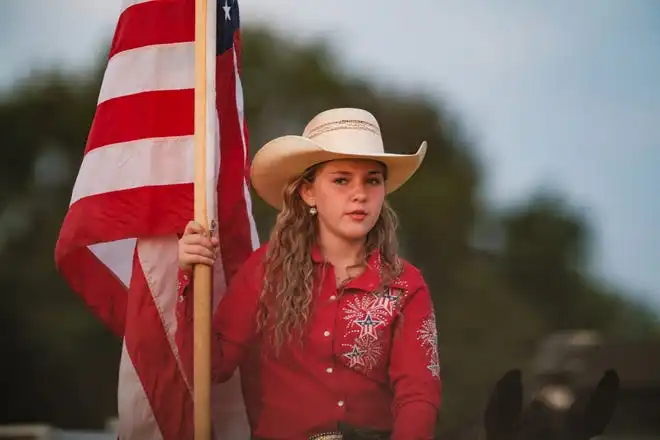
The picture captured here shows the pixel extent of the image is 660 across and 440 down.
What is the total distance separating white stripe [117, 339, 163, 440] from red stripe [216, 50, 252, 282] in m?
0.28

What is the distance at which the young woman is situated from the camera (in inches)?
87.0

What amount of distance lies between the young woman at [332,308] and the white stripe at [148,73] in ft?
0.83

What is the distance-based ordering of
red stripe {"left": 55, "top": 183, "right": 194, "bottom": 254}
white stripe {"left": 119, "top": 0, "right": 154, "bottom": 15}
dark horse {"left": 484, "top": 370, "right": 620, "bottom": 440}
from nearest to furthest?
dark horse {"left": 484, "top": 370, "right": 620, "bottom": 440} → red stripe {"left": 55, "top": 183, "right": 194, "bottom": 254} → white stripe {"left": 119, "top": 0, "right": 154, "bottom": 15}

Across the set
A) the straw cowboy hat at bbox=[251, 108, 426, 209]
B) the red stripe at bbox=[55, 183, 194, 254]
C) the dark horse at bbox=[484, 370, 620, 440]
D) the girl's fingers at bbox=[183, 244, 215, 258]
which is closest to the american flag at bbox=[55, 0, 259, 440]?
the red stripe at bbox=[55, 183, 194, 254]

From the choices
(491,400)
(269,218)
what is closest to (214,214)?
(491,400)

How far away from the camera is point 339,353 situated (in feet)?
7.27

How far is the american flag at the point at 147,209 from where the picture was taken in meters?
2.35

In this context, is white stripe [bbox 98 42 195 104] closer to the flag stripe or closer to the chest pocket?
the flag stripe

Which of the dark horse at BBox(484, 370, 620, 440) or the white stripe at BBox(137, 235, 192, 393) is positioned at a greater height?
the white stripe at BBox(137, 235, 192, 393)

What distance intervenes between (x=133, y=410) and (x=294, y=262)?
432mm

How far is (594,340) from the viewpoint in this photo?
4.70 m

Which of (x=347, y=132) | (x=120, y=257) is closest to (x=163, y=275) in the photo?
(x=120, y=257)

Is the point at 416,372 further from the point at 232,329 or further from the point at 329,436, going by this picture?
the point at 232,329

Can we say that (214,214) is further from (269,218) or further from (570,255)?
(570,255)
